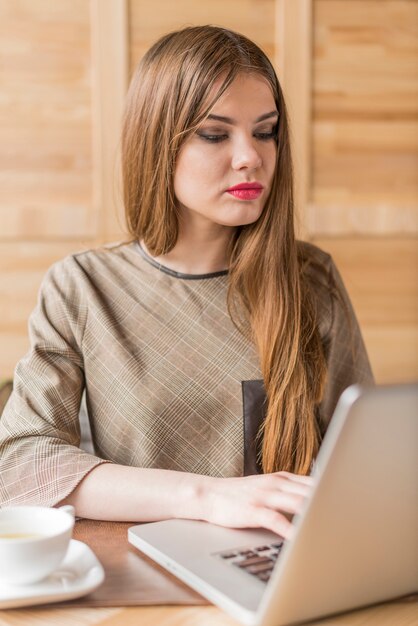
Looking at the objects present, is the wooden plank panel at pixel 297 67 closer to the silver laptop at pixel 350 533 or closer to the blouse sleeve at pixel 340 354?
the blouse sleeve at pixel 340 354

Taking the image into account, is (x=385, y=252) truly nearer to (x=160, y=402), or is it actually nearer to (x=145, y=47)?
(x=145, y=47)

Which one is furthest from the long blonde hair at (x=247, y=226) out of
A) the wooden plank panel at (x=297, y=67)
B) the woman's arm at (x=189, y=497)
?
the wooden plank panel at (x=297, y=67)

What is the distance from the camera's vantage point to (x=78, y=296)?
1496 mm

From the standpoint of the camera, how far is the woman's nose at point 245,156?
1.39 metres

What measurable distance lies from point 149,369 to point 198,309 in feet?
0.47

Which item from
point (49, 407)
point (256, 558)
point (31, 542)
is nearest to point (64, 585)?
point (31, 542)

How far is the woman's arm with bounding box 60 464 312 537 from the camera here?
1020mm

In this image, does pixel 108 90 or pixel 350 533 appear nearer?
pixel 350 533

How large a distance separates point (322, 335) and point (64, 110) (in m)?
1.37

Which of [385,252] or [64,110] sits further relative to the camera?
[385,252]

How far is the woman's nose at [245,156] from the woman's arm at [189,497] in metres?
0.53

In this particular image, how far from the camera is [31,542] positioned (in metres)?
0.81

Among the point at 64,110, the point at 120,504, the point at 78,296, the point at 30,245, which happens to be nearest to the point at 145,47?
the point at 64,110

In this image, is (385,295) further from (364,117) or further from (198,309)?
(198,309)
